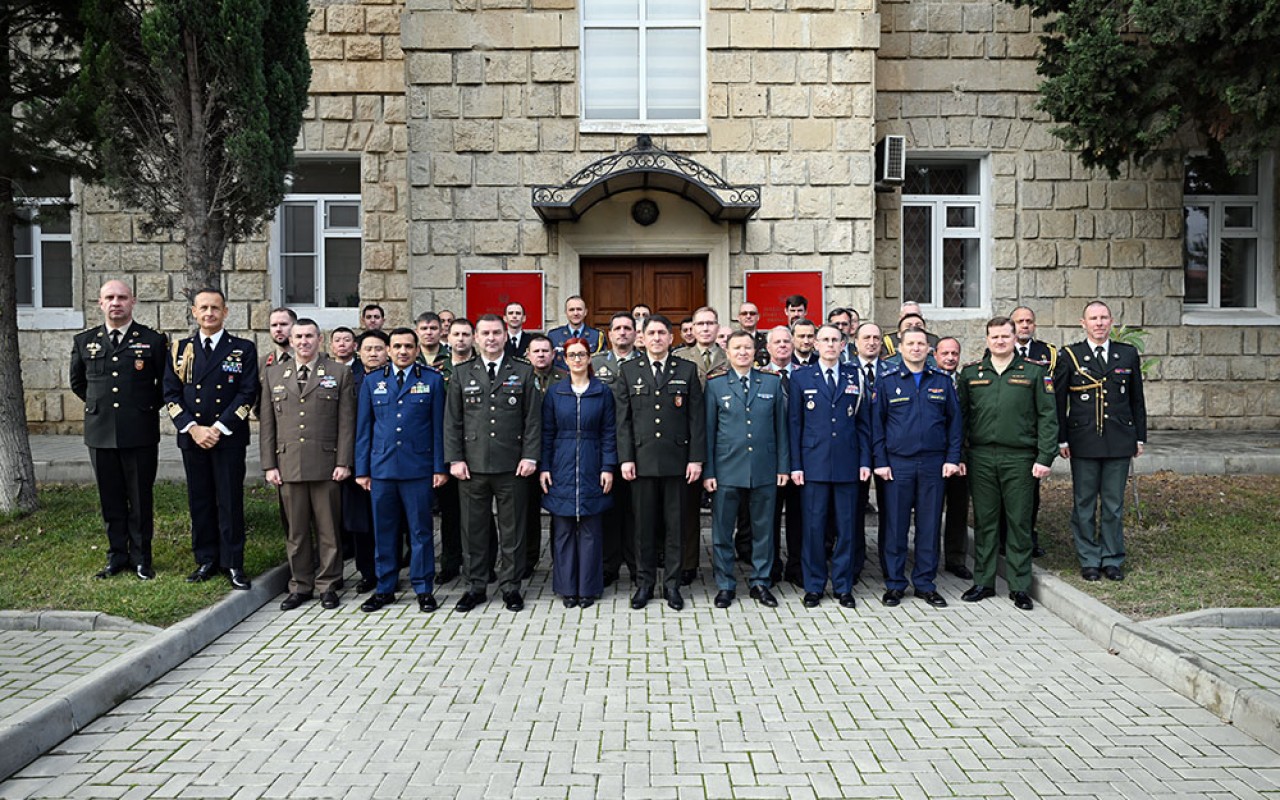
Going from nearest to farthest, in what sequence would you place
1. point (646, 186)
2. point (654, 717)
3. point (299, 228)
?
point (654, 717) → point (646, 186) → point (299, 228)

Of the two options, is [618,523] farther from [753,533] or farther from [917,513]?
[917,513]

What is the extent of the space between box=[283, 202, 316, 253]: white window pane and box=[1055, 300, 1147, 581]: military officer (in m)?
9.76

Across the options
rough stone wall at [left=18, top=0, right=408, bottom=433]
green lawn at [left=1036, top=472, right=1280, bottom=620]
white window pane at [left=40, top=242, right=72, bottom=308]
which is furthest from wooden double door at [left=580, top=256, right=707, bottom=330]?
white window pane at [left=40, top=242, right=72, bottom=308]

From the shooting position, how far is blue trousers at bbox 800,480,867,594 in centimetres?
684

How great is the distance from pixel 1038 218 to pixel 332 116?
30.9 feet

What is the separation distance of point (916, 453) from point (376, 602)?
3939 millimetres

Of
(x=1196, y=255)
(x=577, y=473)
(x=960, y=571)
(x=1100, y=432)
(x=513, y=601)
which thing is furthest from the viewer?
(x=1196, y=255)

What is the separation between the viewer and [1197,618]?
5.88 m

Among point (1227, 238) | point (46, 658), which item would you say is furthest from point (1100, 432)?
point (1227, 238)

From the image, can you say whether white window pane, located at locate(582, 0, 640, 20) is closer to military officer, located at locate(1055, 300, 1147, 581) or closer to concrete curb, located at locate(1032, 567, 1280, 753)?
military officer, located at locate(1055, 300, 1147, 581)

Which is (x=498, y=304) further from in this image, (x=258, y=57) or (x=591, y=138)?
(x=258, y=57)

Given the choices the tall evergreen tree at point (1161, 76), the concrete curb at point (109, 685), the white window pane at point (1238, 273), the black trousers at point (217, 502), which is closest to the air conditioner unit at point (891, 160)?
the tall evergreen tree at point (1161, 76)

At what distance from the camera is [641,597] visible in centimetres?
675

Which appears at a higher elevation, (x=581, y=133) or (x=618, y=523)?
(x=581, y=133)
